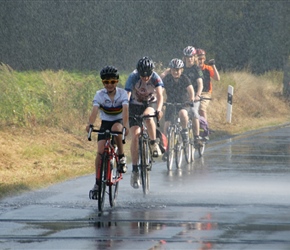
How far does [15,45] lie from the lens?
42250 millimetres

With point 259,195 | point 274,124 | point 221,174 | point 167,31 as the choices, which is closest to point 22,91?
point 221,174

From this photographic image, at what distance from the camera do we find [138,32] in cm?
4634

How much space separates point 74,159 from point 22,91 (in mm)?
3671

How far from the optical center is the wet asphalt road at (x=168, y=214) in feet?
33.9

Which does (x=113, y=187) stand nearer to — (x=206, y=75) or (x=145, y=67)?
(x=145, y=67)

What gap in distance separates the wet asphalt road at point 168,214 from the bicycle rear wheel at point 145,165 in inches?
5.9

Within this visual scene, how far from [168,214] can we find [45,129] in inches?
373

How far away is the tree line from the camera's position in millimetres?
42688

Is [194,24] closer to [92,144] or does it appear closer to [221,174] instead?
[92,144]

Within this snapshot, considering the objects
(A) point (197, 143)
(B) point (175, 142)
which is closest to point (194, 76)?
(A) point (197, 143)

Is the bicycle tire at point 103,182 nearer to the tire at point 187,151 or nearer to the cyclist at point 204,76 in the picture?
the tire at point 187,151

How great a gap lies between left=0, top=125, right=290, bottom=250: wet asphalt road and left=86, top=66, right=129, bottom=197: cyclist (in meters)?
0.79

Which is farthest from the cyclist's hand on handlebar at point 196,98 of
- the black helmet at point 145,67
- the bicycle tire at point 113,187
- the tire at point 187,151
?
the bicycle tire at point 113,187

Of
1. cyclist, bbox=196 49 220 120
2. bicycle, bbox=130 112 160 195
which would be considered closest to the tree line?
cyclist, bbox=196 49 220 120
